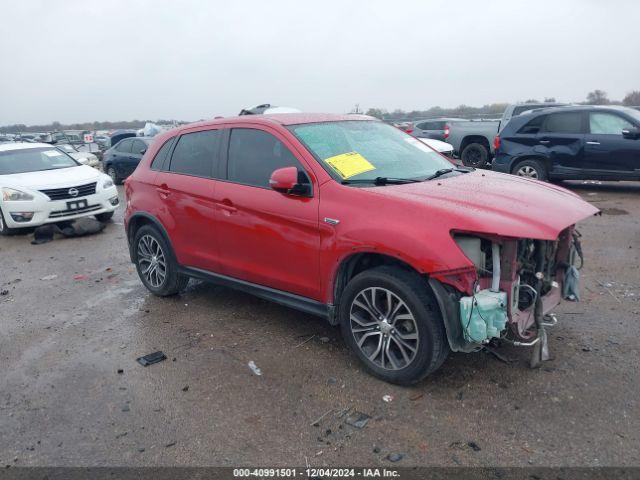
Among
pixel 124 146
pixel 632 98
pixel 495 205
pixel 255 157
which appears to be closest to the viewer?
pixel 495 205

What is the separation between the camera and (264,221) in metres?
4.20

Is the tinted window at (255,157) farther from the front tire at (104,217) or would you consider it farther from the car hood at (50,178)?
the front tire at (104,217)

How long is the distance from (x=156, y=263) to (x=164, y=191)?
2.69 ft

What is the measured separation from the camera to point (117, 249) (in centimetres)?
810

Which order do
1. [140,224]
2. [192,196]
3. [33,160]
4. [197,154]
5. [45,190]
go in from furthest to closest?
1. [33,160]
2. [45,190]
3. [140,224]
4. [197,154]
5. [192,196]

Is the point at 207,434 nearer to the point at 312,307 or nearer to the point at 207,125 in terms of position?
the point at 312,307

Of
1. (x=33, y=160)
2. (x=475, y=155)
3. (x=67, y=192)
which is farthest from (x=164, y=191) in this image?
(x=475, y=155)

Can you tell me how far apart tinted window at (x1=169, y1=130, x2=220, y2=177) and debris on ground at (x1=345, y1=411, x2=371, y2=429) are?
253 centimetres

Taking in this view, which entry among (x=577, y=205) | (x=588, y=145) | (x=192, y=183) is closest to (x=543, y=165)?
(x=588, y=145)

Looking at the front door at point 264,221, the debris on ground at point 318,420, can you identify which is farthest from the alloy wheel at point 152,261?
the debris on ground at point 318,420

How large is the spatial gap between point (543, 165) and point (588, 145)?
0.90 meters

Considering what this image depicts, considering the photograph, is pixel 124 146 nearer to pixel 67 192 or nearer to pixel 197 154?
pixel 67 192

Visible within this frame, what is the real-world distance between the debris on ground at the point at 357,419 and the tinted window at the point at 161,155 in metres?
3.27

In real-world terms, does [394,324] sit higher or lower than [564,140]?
lower
